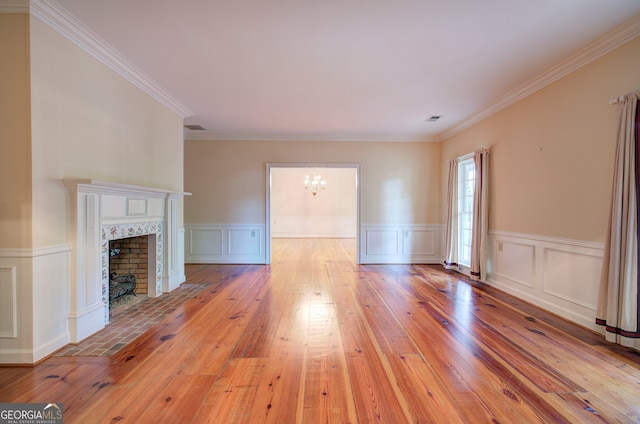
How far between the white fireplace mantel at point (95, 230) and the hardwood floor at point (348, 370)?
0.49 m

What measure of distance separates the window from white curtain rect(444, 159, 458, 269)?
6cm

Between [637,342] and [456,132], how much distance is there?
4269 mm

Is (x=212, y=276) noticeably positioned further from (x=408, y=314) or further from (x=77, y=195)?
(x=408, y=314)

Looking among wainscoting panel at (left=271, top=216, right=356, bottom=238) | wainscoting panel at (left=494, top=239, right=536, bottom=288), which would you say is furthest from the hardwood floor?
wainscoting panel at (left=271, top=216, right=356, bottom=238)

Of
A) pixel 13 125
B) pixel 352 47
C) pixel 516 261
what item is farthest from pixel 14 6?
pixel 516 261

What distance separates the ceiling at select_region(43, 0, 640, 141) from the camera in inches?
90.7

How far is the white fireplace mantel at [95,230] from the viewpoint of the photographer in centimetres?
260

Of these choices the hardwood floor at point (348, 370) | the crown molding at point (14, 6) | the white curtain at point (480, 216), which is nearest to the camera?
the hardwood floor at point (348, 370)

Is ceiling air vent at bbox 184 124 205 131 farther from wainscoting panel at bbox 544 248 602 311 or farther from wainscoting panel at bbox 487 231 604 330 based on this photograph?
wainscoting panel at bbox 544 248 602 311

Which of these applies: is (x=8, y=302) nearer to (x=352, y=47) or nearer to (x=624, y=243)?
(x=352, y=47)

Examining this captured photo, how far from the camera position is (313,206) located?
11898mm

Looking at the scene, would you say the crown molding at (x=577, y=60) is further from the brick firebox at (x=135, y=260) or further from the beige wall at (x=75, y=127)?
the brick firebox at (x=135, y=260)

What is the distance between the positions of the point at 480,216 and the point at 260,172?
4.42m

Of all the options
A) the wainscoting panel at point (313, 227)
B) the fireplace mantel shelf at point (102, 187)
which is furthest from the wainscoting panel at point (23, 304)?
the wainscoting panel at point (313, 227)
